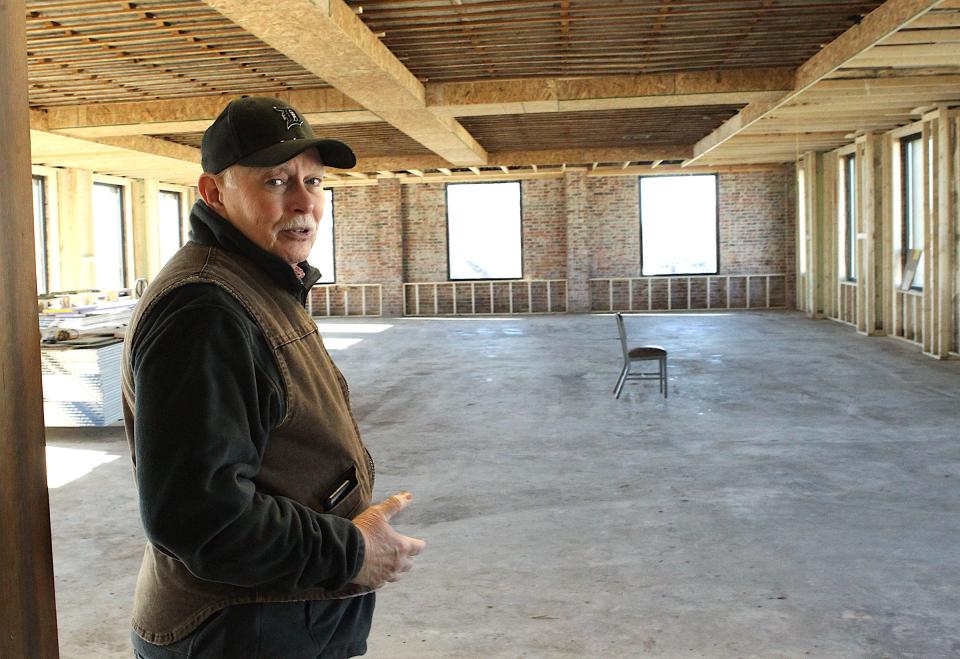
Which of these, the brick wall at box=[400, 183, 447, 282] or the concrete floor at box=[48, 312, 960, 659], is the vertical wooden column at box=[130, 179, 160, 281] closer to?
the brick wall at box=[400, 183, 447, 282]

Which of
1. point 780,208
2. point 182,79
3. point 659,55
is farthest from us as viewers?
point 780,208

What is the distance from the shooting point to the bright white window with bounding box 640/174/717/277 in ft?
67.7

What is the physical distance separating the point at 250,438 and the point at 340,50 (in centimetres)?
573

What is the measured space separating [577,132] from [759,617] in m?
11.6

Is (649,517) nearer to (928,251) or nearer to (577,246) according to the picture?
(928,251)

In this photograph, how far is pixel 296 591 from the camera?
152cm

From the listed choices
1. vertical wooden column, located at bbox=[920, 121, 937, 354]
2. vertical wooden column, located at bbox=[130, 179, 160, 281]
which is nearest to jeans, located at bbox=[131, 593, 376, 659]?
vertical wooden column, located at bbox=[920, 121, 937, 354]

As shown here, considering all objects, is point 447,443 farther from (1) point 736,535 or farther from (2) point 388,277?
(2) point 388,277

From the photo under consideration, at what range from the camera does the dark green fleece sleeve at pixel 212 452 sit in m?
1.31

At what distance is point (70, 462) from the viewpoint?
7.30 metres

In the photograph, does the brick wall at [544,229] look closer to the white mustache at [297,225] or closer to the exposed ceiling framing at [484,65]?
the exposed ceiling framing at [484,65]

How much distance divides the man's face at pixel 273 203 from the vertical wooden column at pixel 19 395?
13.7 inches

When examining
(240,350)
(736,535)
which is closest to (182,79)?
(736,535)

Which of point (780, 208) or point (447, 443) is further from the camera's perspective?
point (780, 208)
